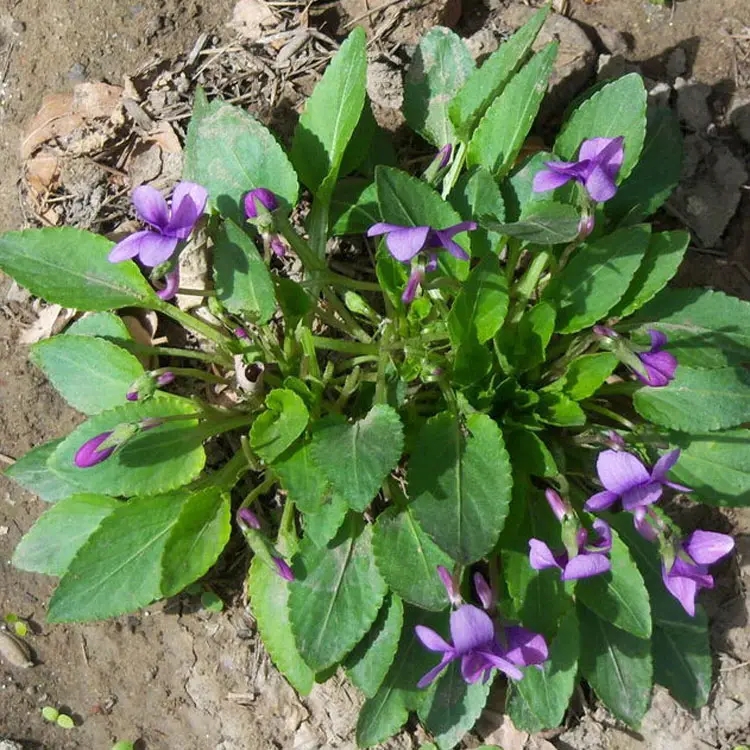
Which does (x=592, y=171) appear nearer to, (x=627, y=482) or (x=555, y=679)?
(x=627, y=482)

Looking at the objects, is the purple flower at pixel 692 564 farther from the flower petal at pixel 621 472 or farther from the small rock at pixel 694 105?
the small rock at pixel 694 105

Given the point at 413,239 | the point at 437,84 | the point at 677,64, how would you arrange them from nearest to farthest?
the point at 413,239, the point at 437,84, the point at 677,64

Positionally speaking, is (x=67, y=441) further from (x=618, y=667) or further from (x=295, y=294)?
(x=618, y=667)

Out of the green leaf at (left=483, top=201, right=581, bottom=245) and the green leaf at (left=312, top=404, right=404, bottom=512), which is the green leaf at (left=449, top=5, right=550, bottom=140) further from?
the green leaf at (left=312, top=404, right=404, bottom=512)

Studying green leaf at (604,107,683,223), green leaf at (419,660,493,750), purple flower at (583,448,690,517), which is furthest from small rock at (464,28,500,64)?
green leaf at (419,660,493,750)

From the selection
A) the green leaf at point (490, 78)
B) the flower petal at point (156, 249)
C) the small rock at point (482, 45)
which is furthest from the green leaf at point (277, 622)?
the small rock at point (482, 45)

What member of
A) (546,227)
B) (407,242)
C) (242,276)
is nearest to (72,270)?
(242,276)
